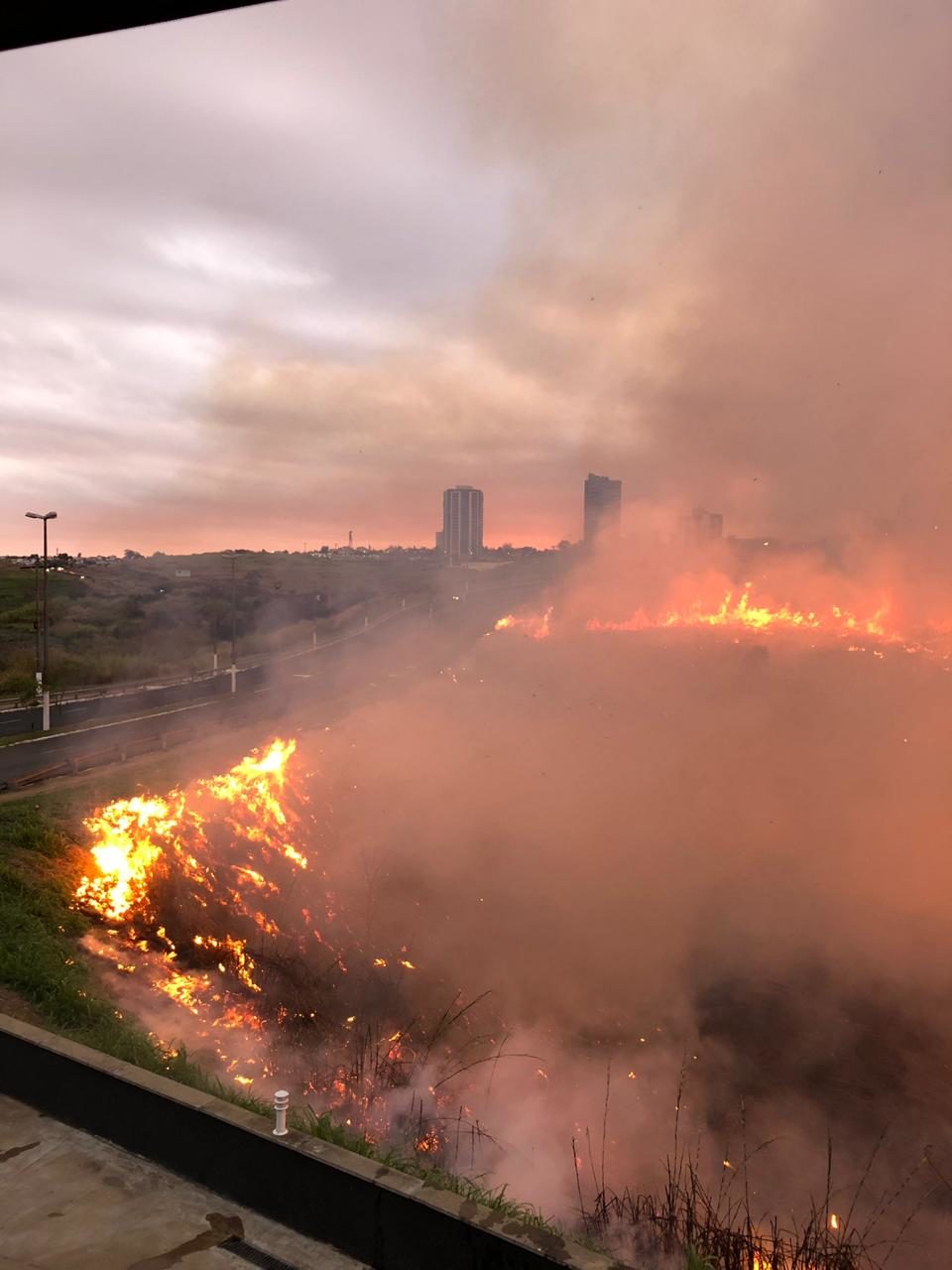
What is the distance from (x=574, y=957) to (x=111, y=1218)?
9.92m

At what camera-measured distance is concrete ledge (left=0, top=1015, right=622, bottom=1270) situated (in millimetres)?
3344

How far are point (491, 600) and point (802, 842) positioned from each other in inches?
1793

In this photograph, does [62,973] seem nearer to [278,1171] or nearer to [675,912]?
[278,1171]

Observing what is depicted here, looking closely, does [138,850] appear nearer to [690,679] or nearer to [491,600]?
[690,679]

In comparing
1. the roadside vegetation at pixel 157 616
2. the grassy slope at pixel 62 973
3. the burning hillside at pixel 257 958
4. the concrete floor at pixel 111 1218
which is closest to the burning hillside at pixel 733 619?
the roadside vegetation at pixel 157 616

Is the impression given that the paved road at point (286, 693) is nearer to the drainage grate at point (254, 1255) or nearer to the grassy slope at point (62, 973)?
the grassy slope at point (62, 973)

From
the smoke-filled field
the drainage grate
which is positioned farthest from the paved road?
the drainage grate

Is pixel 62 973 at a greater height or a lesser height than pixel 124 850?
greater

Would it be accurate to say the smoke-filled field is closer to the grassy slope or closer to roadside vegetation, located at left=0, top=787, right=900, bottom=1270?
roadside vegetation, located at left=0, top=787, right=900, bottom=1270

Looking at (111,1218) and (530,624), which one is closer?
(111,1218)

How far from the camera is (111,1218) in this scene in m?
3.64

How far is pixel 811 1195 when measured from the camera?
7.90 metres

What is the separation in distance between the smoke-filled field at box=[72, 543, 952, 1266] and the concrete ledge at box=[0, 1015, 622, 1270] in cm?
377

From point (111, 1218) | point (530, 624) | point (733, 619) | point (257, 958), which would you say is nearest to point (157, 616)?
point (530, 624)
